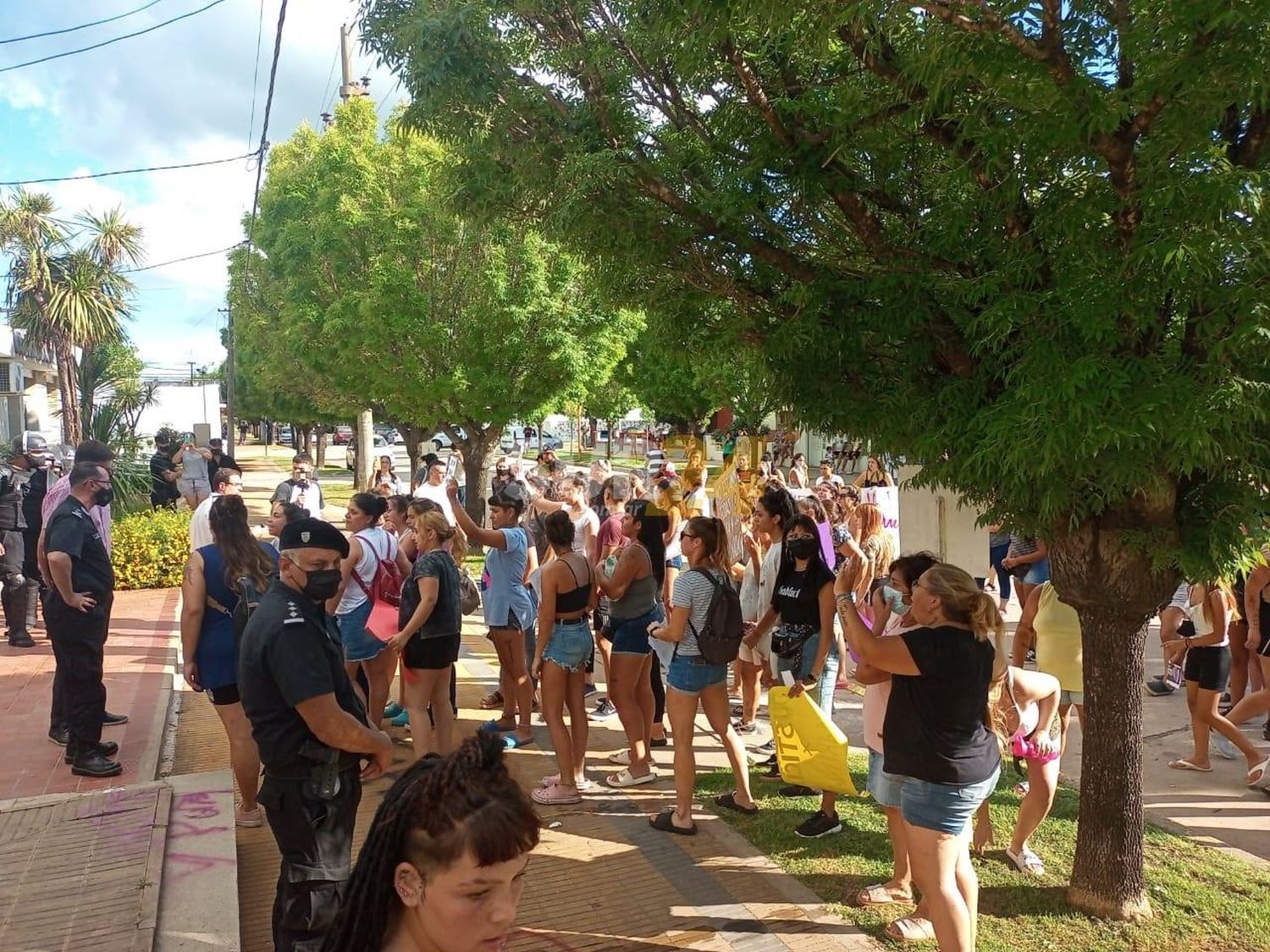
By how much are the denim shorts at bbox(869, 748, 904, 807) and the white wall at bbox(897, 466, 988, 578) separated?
1.72 meters

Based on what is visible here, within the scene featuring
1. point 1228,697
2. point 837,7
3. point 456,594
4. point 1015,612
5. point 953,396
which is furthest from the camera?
A: point 1015,612

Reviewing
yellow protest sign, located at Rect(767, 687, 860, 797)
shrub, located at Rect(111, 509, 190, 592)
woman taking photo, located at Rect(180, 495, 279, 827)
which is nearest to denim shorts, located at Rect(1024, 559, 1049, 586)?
yellow protest sign, located at Rect(767, 687, 860, 797)

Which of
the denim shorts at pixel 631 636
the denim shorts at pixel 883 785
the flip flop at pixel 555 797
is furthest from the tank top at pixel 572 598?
the denim shorts at pixel 883 785

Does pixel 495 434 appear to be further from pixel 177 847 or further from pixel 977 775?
pixel 977 775

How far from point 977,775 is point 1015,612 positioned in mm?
8627

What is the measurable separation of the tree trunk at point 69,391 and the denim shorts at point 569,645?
1547 centimetres

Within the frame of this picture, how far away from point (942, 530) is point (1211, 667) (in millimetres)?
2087

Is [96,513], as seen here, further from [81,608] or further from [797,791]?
[797,791]

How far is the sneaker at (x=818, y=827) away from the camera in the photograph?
5.23 m

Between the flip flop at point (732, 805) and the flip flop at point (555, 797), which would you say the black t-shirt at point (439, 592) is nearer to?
the flip flop at point (555, 797)

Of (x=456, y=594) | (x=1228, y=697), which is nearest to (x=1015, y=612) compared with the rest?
(x=1228, y=697)

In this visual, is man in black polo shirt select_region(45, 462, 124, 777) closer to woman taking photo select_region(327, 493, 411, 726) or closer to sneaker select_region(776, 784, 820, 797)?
woman taking photo select_region(327, 493, 411, 726)

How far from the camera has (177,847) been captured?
4523 millimetres

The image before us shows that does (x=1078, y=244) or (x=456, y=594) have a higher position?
(x=1078, y=244)
